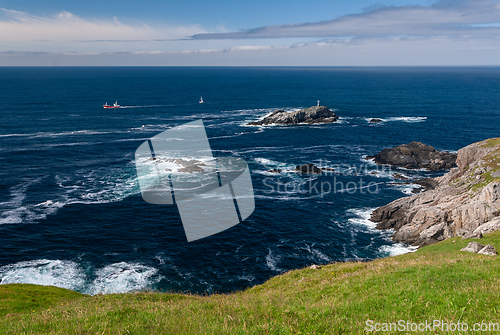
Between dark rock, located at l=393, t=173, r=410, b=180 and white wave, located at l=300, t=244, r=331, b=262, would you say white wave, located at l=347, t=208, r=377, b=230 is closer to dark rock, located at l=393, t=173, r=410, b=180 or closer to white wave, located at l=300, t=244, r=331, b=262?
white wave, located at l=300, t=244, r=331, b=262

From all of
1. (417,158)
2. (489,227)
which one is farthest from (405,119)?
(489,227)

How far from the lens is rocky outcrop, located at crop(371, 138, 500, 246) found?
43.3 m

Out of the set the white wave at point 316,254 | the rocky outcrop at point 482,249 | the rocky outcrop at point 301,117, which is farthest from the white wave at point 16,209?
the rocky outcrop at point 301,117

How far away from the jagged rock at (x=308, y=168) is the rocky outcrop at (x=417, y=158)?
17.8 meters

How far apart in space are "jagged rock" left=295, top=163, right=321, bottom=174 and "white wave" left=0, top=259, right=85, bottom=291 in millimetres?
53469

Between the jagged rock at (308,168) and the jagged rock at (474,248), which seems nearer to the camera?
the jagged rock at (474,248)

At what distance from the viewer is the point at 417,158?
Result: 85125 millimetres

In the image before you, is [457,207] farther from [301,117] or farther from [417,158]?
[301,117]

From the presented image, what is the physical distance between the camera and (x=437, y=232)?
156 feet

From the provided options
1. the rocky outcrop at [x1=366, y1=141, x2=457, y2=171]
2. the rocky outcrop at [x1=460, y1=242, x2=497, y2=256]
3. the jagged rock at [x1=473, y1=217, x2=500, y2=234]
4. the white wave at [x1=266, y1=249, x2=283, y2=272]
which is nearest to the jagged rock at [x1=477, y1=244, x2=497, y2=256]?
the rocky outcrop at [x1=460, y1=242, x2=497, y2=256]

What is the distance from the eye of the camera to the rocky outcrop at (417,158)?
82.4 meters

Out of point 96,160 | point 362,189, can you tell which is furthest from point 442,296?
point 96,160

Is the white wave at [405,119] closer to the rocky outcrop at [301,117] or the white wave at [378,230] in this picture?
the rocky outcrop at [301,117]

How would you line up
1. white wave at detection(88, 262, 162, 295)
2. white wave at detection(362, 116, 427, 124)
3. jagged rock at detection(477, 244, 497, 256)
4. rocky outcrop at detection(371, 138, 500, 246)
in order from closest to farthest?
1. jagged rock at detection(477, 244, 497, 256)
2. white wave at detection(88, 262, 162, 295)
3. rocky outcrop at detection(371, 138, 500, 246)
4. white wave at detection(362, 116, 427, 124)
